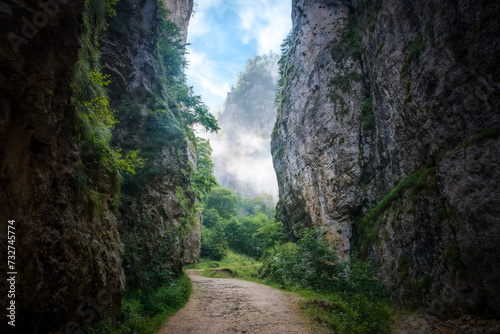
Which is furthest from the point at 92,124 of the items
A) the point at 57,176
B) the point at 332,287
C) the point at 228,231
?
the point at 228,231

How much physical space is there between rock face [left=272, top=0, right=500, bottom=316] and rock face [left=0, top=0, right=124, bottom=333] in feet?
28.8

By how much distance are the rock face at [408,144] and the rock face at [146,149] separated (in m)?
8.73

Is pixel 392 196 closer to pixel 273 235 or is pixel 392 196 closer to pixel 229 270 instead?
pixel 273 235

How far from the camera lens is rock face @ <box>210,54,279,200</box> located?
215ft

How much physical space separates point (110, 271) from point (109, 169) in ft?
8.62

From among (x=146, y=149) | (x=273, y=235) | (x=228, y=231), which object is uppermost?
(x=146, y=149)

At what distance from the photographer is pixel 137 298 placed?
24.4ft

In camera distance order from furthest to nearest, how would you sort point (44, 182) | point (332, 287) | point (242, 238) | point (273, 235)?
point (242, 238) < point (273, 235) < point (332, 287) < point (44, 182)

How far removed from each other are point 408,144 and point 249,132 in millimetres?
60953

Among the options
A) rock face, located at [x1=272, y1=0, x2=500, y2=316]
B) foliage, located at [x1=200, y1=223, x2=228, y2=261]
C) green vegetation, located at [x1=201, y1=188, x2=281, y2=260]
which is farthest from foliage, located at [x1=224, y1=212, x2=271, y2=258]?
rock face, located at [x1=272, y1=0, x2=500, y2=316]

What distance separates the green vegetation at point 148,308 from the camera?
5195mm

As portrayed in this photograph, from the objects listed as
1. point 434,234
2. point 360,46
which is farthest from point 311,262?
point 360,46

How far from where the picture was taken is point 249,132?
228ft

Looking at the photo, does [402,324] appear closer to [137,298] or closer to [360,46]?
[137,298]
